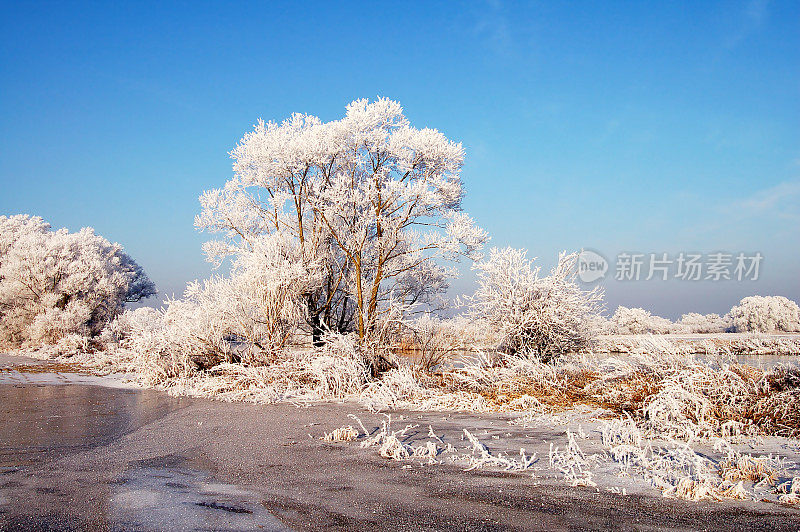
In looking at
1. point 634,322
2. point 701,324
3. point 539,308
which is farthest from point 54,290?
point 701,324

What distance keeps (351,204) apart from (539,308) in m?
5.03

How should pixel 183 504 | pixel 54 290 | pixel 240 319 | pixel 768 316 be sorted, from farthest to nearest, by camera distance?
pixel 768 316 < pixel 54 290 < pixel 240 319 < pixel 183 504

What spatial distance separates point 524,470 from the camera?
4.61m

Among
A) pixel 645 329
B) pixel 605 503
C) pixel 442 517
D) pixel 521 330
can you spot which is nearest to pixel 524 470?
pixel 605 503

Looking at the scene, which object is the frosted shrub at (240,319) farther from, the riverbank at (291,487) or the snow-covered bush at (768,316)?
the snow-covered bush at (768,316)

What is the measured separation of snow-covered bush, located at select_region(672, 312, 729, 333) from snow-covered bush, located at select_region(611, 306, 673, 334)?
146 cm

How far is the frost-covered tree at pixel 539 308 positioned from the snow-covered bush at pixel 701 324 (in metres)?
23.0

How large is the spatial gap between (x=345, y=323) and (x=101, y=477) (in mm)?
9430

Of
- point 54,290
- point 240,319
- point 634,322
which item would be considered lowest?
point 54,290

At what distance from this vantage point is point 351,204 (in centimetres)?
1213

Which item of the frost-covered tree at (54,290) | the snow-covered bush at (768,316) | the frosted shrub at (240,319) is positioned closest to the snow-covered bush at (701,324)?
the snow-covered bush at (768,316)

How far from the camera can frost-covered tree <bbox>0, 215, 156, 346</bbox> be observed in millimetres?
19734

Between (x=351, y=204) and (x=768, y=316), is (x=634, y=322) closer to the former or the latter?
(x=768, y=316)

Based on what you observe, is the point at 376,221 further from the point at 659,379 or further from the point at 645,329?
the point at 645,329
